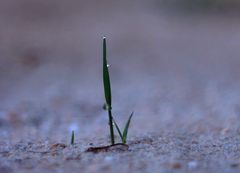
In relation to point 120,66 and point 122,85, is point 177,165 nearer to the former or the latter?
point 122,85

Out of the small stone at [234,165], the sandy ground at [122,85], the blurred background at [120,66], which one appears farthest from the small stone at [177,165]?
the blurred background at [120,66]

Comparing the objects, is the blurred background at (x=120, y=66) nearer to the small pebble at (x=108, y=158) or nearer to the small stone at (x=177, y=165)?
the small pebble at (x=108, y=158)

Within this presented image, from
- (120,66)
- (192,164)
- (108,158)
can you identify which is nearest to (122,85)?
(120,66)

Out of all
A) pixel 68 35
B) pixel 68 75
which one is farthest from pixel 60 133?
pixel 68 35

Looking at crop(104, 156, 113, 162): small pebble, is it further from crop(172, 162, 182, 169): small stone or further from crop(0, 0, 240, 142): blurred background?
crop(0, 0, 240, 142): blurred background

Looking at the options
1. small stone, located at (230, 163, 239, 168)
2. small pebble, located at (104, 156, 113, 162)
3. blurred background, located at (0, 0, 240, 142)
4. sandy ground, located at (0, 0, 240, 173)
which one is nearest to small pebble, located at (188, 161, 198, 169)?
sandy ground, located at (0, 0, 240, 173)

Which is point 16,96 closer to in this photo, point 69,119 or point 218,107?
point 69,119
